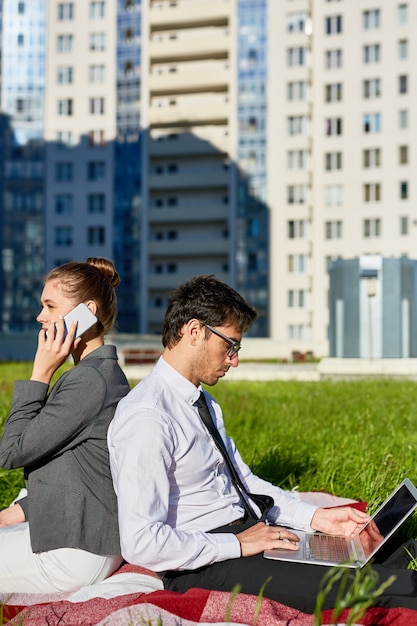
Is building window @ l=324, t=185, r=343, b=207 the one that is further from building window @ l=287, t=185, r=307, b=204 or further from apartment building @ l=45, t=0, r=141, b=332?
apartment building @ l=45, t=0, r=141, b=332

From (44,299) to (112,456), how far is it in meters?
0.83

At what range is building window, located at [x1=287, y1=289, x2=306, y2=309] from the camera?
193 ft

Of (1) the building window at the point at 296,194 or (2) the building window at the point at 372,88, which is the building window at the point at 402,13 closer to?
(2) the building window at the point at 372,88

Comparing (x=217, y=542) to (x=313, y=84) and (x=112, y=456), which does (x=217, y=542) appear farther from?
(x=313, y=84)

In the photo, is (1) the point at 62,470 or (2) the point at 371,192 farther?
(2) the point at 371,192

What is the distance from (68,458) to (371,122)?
5902 centimetres

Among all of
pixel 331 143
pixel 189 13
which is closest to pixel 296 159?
pixel 331 143

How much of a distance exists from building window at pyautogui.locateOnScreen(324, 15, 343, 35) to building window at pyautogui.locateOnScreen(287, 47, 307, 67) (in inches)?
86.8

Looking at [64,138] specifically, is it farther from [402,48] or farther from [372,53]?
[402,48]

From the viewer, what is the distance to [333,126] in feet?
196

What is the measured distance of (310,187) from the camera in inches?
2391

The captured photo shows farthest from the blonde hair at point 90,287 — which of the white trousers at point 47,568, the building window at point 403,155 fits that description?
the building window at point 403,155

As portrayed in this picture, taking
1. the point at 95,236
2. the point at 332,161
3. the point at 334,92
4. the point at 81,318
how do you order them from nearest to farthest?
the point at 81,318
the point at 332,161
the point at 334,92
the point at 95,236

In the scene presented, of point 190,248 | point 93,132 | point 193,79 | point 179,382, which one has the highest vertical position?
point 193,79
